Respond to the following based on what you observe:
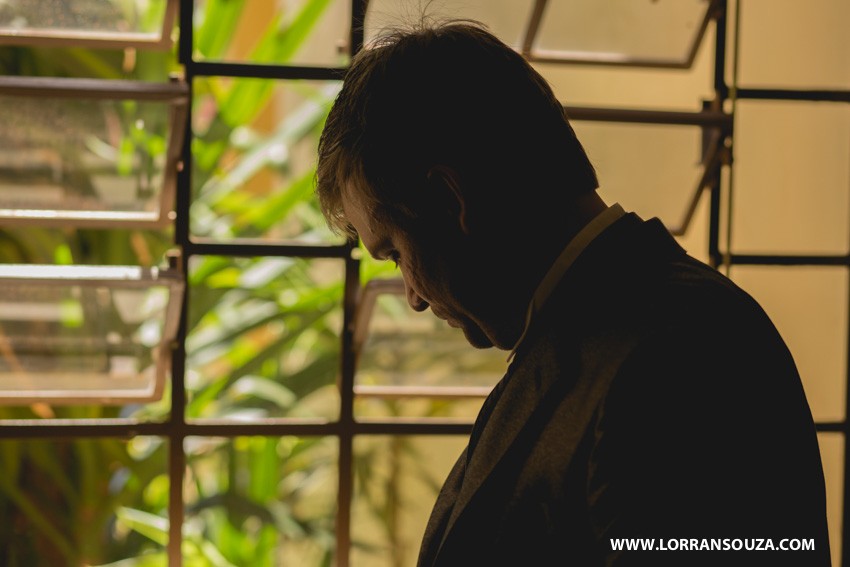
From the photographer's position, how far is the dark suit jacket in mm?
715

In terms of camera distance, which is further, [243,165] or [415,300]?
[243,165]

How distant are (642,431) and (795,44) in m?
1.56

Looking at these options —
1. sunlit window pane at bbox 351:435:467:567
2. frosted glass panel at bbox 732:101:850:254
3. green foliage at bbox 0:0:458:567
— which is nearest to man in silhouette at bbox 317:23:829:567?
green foliage at bbox 0:0:458:567

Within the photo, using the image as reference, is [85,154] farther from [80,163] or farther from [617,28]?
[617,28]

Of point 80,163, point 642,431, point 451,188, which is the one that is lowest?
point 642,431

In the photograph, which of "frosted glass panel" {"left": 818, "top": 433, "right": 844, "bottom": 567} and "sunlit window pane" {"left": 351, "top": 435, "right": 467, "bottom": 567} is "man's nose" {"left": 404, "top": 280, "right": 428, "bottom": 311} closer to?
"frosted glass panel" {"left": 818, "top": 433, "right": 844, "bottom": 567}

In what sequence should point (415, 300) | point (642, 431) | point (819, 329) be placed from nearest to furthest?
point (642, 431)
point (415, 300)
point (819, 329)

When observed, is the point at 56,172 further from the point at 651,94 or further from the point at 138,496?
the point at 651,94

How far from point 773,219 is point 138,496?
1.58 meters

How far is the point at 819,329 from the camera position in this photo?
6.55 ft

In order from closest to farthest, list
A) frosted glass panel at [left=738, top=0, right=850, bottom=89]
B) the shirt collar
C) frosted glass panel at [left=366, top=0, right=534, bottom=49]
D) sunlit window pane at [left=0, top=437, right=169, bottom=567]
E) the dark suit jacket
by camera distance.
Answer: the dark suit jacket
the shirt collar
frosted glass panel at [left=366, top=0, right=534, bottom=49]
frosted glass panel at [left=738, top=0, right=850, bottom=89]
sunlit window pane at [left=0, top=437, right=169, bottom=567]

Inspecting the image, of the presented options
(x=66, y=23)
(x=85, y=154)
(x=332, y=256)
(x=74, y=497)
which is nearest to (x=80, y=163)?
(x=85, y=154)

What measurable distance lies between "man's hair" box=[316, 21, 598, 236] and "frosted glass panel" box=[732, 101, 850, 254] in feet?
3.97

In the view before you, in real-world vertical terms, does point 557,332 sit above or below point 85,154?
below
